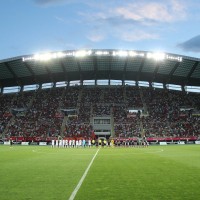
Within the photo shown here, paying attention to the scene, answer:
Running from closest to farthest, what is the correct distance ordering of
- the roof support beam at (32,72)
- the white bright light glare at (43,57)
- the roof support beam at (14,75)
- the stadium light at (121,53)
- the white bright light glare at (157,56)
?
the white bright light glare at (157,56), the stadium light at (121,53), the white bright light glare at (43,57), the roof support beam at (14,75), the roof support beam at (32,72)

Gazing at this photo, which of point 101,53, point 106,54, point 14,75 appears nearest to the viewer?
point 101,53

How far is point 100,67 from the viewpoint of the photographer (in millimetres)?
69000

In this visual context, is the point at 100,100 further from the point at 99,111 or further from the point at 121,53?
the point at 121,53

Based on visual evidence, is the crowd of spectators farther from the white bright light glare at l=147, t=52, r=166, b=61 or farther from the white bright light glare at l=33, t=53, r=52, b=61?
the white bright light glare at l=33, t=53, r=52, b=61

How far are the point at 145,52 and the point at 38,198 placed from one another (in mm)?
55117

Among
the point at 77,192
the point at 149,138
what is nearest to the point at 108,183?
the point at 77,192

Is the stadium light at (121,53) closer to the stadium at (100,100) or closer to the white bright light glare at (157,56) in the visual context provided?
the stadium at (100,100)

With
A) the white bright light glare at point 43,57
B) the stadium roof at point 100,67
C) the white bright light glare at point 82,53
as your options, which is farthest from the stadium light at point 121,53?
the white bright light glare at point 43,57

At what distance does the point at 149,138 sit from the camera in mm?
61219

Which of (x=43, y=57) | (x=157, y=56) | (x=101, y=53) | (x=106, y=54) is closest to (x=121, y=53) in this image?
(x=106, y=54)

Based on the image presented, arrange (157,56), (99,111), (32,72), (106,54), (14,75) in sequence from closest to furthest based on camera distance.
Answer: (157,56) → (106,54) → (32,72) → (14,75) → (99,111)

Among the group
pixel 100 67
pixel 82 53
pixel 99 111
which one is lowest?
pixel 99 111

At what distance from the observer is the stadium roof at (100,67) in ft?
200

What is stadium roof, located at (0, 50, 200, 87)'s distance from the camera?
6088 centimetres
